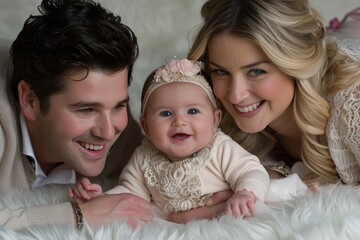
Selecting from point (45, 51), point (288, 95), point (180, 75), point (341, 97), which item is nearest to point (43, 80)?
point (45, 51)

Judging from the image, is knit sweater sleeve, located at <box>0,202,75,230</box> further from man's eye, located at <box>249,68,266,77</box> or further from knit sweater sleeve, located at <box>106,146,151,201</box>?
man's eye, located at <box>249,68,266,77</box>

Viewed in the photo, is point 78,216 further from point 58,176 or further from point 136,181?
point 58,176

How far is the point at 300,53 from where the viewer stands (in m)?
1.98

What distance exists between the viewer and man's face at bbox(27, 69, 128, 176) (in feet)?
6.13

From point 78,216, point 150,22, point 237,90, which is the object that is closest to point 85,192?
point 78,216

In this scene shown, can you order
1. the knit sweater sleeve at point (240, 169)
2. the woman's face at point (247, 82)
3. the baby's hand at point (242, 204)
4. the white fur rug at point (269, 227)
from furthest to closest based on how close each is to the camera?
the woman's face at point (247, 82)
the knit sweater sleeve at point (240, 169)
the baby's hand at point (242, 204)
the white fur rug at point (269, 227)

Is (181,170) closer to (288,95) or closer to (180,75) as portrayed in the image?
(180,75)

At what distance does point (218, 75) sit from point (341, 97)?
0.36m

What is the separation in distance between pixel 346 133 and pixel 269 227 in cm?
51

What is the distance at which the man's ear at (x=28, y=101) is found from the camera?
198 centimetres

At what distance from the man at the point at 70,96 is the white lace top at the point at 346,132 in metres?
0.60

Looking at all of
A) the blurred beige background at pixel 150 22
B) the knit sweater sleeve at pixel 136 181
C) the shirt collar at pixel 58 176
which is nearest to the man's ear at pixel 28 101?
the shirt collar at pixel 58 176

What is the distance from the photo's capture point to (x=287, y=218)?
5.45 ft

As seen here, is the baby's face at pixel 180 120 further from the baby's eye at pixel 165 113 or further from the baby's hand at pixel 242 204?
the baby's hand at pixel 242 204
